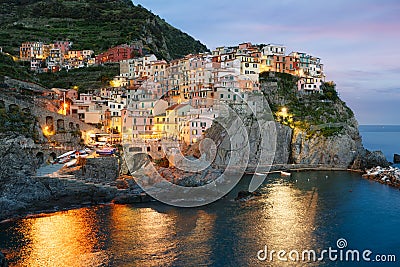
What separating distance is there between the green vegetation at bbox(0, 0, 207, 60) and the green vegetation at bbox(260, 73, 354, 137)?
98.6ft

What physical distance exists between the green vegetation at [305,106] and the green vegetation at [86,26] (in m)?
30.1

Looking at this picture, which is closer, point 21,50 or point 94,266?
point 94,266

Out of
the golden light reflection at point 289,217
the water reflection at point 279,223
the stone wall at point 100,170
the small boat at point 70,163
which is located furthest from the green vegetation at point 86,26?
the water reflection at point 279,223

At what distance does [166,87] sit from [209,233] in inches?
1294

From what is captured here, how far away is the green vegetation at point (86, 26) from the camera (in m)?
Result: 77.4

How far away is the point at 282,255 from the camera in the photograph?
21.4m

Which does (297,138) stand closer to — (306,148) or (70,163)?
(306,148)

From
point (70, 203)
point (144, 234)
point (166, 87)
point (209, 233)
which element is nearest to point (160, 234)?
point (144, 234)

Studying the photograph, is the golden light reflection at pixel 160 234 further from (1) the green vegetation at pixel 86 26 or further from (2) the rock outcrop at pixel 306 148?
(1) the green vegetation at pixel 86 26

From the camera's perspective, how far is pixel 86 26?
86750 mm

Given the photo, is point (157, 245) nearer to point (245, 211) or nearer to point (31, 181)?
point (245, 211)

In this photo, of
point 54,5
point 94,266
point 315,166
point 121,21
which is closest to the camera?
point 94,266

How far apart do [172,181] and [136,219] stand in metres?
7.09

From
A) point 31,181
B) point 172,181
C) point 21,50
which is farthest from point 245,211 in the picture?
point 21,50
